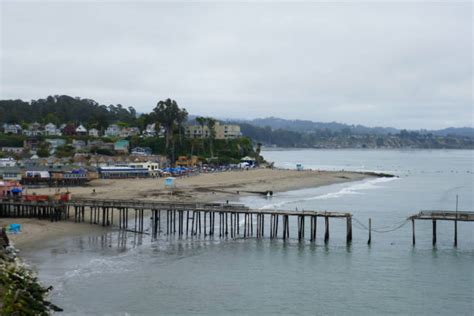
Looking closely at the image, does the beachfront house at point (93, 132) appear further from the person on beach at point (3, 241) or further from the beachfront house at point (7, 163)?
the person on beach at point (3, 241)

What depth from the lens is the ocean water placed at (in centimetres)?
3428

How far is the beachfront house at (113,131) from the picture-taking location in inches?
5699

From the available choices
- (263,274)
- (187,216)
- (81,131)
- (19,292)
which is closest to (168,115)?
(81,131)

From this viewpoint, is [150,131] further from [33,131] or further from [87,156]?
[87,156]

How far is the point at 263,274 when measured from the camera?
134 ft

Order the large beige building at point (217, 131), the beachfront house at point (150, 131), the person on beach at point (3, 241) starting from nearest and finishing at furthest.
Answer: the person on beach at point (3, 241) < the beachfront house at point (150, 131) < the large beige building at point (217, 131)

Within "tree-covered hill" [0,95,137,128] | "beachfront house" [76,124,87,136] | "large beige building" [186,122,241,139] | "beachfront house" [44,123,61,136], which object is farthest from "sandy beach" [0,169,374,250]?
"tree-covered hill" [0,95,137,128]

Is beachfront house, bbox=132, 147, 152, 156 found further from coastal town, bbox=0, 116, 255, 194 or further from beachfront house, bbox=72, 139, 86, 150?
beachfront house, bbox=72, 139, 86, 150

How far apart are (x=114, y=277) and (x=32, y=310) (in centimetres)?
1108

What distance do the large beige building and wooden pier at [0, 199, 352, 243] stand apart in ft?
269

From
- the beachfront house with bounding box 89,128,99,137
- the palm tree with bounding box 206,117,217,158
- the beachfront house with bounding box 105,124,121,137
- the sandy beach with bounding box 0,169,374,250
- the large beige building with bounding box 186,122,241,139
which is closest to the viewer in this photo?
the sandy beach with bounding box 0,169,374,250

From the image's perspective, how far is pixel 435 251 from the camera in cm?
4812

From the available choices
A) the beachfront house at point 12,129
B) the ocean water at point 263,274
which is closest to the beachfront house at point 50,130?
the beachfront house at point 12,129

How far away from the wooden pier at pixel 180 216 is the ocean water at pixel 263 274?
72.6 inches
